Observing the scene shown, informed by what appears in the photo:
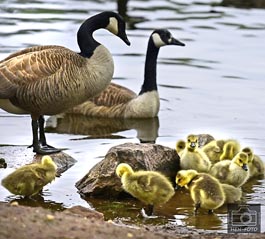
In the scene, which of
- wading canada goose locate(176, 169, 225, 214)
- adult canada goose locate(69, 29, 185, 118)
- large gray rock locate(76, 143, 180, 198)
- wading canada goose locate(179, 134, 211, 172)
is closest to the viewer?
wading canada goose locate(176, 169, 225, 214)

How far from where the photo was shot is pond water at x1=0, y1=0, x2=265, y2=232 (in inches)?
409

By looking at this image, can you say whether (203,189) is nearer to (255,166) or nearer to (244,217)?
(244,217)

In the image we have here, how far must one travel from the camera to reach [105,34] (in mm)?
20406

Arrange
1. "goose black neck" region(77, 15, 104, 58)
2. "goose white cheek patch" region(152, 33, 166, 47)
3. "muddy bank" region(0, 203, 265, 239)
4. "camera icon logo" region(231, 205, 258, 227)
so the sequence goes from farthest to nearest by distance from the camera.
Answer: "goose white cheek patch" region(152, 33, 166, 47) < "goose black neck" region(77, 15, 104, 58) < "camera icon logo" region(231, 205, 258, 227) < "muddy bank" region(0, 203, 265, 239)

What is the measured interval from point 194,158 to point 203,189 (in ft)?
3.68

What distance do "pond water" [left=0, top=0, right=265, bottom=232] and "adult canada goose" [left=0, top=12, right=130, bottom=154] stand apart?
665 mm

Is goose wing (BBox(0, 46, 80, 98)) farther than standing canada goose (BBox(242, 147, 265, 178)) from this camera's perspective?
Yes

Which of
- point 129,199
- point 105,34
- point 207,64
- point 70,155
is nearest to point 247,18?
point 105,34

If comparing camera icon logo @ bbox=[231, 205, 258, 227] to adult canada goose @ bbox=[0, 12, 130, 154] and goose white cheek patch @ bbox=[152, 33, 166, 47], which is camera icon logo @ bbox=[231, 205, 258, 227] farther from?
goose white cheek patch @ bbox=[152, 33, 166, 47]

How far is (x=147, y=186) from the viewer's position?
944cm

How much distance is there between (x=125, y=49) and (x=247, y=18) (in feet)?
17.3

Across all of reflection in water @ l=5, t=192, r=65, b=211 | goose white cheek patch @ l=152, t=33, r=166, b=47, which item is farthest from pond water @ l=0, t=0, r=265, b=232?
goose white cheek patch @ l=152, t=33, r=166, b=47

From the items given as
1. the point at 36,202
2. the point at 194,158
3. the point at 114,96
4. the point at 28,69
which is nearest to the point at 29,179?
the point at 36,202

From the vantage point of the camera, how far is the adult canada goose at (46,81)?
11.7m
